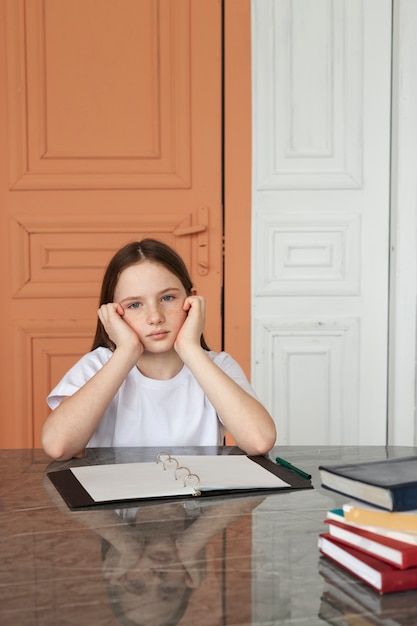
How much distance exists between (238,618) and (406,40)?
2.69m

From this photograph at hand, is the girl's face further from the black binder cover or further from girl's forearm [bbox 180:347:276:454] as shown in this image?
the black binder cover

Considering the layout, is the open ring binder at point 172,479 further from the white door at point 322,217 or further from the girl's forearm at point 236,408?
the white door at point 322,217

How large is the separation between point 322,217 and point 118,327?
143 cm

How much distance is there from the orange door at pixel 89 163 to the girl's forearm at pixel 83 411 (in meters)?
1.27

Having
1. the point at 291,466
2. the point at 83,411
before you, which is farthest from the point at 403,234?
the point at 291,466

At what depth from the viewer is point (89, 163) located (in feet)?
10.1

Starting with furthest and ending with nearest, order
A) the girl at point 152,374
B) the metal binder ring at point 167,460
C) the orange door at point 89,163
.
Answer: the orange door at point 89,163, the girl at point 152,374, the metal binder ring at point 167,460

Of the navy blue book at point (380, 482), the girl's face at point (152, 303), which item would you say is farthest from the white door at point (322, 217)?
the navy blue book at point (380, 482)

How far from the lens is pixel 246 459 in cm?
149

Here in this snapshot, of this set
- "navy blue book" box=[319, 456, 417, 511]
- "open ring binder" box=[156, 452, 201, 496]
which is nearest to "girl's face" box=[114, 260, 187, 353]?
"open ring binder" box=[156, 452, 201, 496]

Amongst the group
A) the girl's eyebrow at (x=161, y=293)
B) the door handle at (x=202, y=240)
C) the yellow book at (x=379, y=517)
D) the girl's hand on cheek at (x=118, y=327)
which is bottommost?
the yellow book at (x=379, y=517)

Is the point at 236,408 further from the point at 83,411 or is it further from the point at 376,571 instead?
the point at 376,571

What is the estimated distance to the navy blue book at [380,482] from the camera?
0.86m

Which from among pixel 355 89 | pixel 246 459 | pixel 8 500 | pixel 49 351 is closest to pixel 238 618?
pixel 8 500
